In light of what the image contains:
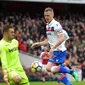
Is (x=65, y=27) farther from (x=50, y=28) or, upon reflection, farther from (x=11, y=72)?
(x=11, y=72)

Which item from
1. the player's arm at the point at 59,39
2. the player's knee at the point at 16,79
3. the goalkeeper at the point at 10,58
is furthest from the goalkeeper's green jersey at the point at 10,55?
the player's arm at the point at 59,39

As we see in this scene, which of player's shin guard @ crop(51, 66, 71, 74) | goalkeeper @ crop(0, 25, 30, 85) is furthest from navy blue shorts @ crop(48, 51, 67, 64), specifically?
goalkeeper @ crop(0, 25, 30, 85)

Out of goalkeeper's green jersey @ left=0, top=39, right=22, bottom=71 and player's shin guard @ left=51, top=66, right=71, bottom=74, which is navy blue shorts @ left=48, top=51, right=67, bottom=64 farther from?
goalkeeper's green jersey @ left=0, top=39, right=22, bottom=71

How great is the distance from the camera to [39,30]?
2633cm

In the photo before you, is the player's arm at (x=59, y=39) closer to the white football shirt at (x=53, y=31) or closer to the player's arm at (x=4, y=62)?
the white football shirt at (x=53, y=31)

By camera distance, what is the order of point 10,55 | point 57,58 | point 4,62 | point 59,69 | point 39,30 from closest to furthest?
point 4,62, point 10,55, point 59,69, point 57,58, point 39,30

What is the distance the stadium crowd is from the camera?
24109 millimetres

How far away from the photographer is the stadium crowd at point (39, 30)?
24.1 m

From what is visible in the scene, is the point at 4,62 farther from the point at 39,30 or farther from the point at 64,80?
the point at 39,30

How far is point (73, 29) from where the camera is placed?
A: 2734 centimetres

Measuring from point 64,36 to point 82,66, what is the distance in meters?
11.0

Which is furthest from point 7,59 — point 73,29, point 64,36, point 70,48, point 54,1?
point 54,1

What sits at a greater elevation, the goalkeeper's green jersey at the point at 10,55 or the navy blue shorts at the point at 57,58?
the goalkeeper's green jersey at the point at 10,55

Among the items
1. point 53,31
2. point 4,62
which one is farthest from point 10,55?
point 53,31
